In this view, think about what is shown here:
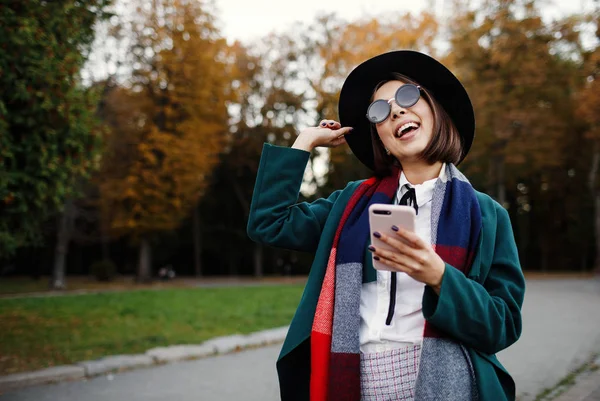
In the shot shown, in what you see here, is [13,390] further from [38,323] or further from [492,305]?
[492,305]

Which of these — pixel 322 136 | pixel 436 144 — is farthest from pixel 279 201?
pixel 436 144

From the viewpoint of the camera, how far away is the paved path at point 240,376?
548 centimetres

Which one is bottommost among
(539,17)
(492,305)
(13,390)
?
(13,390)

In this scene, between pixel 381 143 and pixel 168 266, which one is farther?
pixel 168 266

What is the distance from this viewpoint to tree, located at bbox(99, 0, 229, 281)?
22.5 meters

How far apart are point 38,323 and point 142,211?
12.9 m

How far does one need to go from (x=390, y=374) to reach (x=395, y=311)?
204mm

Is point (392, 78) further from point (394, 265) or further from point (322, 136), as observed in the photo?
point (394, 265)

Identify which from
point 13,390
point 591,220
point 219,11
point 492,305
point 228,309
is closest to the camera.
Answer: point 492,305

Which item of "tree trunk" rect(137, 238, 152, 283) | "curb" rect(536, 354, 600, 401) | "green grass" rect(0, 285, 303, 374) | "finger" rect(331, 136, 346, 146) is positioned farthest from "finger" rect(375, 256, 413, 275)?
"tree trunk" rect(137, 238, 152, 283)

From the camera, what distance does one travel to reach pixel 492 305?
161cm

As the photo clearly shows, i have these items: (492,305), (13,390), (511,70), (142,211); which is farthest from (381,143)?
(511,70)

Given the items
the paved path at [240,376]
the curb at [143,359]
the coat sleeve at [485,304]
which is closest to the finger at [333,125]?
the coat sleeve at [485,304]

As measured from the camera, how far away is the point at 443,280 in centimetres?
151
